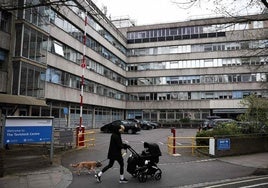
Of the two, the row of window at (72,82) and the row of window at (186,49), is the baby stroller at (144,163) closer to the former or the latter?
the row of window at (72,82)

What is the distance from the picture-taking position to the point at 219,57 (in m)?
60.4

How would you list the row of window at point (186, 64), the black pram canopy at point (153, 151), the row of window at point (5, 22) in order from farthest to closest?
1. the row of window at point (186, 64)
2. the row of window at point (5, 22)
3. the black pram canopy at point (153, 151)

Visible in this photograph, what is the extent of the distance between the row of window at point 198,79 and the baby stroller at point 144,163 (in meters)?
49.6

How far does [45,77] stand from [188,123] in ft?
108

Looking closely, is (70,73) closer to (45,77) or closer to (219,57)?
(45,77)

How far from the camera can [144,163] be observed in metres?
10.6

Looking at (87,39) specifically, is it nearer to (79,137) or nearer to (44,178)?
(79,137)

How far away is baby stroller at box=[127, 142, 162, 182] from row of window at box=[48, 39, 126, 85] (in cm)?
2517

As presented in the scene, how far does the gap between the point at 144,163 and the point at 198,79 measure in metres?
52.7

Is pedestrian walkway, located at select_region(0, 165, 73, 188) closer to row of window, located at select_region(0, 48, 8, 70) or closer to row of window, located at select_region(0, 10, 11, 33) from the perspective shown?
row of window, located at select_region(0, 48, 8, 70)

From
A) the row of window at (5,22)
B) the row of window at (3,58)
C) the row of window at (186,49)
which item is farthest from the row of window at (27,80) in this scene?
the row of window at (186,49)

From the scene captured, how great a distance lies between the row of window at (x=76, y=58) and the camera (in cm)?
3477

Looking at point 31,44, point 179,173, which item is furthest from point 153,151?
point 31,44

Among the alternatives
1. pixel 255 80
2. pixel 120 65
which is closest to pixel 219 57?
pixel 255 80
